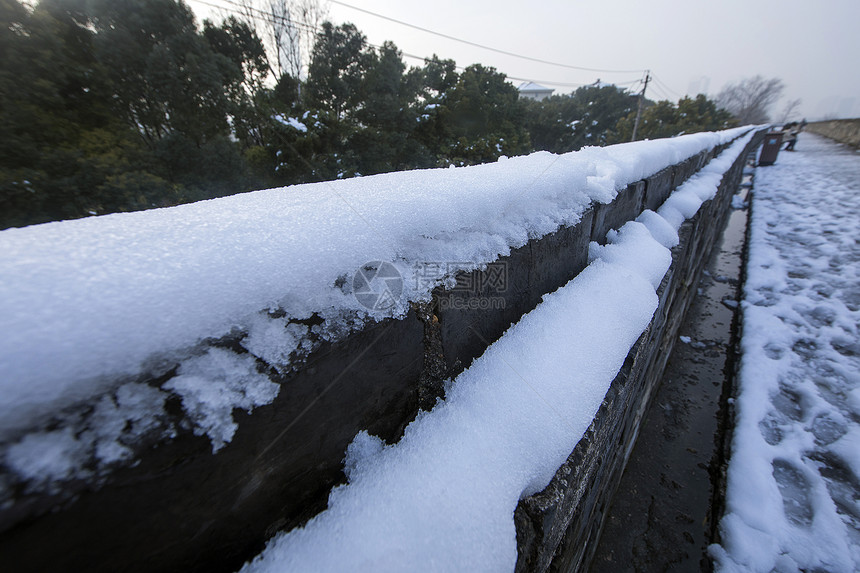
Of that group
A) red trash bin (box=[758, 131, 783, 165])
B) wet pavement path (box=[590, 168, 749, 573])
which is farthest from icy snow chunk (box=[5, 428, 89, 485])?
red trash bin (box=[758, 131, 783, 165])

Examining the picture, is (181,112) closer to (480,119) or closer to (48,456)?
(48,456)

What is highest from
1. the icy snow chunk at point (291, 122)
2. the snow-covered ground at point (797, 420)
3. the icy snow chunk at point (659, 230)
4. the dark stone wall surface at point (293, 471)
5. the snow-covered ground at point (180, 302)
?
the icy snow chunk at point (291, 122)

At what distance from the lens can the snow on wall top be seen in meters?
0.32

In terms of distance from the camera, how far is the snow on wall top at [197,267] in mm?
319

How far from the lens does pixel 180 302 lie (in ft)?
1.30

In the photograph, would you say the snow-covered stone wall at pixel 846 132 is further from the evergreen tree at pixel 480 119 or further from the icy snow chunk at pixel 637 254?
the icy snow chunk at pixel 637 254

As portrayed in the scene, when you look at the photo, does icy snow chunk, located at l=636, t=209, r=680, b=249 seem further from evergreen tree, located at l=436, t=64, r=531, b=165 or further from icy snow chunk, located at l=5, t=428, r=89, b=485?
evergreen tree, located at l=436, t=64, r=531, b=165

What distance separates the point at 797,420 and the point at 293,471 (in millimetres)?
2876

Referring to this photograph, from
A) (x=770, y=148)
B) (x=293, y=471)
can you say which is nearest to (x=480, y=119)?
(x=770, y=148)

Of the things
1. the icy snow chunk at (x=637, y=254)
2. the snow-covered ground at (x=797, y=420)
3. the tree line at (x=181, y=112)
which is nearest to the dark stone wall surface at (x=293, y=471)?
the icy snow chunk at (x=637, y=254)

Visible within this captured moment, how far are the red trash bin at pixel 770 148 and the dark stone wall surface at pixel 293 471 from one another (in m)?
16.5

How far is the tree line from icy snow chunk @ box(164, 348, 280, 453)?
9.70 metres

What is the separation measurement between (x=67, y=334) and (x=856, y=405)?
3526 millimetres

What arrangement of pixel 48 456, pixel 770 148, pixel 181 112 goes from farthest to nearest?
pixel 770 148 < pixel 181 112 < pixel 48 456
